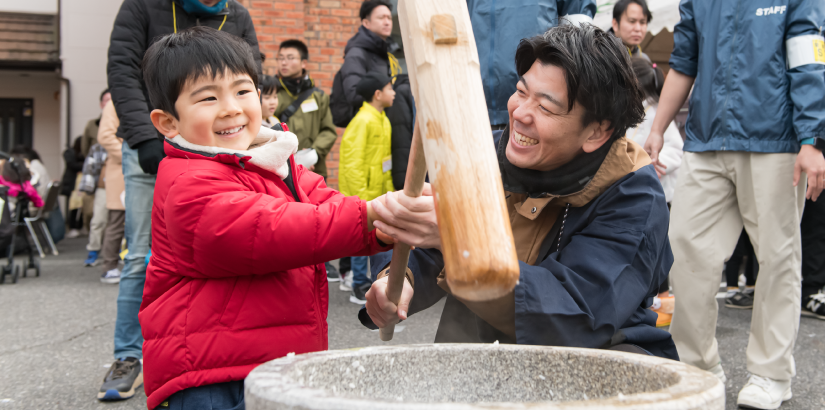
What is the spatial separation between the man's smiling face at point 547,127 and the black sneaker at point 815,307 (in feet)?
13.2

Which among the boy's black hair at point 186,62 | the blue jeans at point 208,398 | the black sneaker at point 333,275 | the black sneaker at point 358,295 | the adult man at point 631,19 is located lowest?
the black sneaker at point 333,275

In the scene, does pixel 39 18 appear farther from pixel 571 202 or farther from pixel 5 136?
pixel 571 202

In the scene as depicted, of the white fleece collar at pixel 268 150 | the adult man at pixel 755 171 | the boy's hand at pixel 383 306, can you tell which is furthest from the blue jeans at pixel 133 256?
the adult man at pixel 755 171

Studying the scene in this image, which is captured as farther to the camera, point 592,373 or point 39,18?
point 39,18

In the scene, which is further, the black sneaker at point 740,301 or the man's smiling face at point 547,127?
the black sneaker at point 740,301

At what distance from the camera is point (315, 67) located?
325 inches

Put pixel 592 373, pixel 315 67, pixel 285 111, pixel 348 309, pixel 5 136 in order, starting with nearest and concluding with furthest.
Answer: pixel 592 373 → pixel 348 309 → pixel 285 111 → pixel 315 67 → pixel 5 136

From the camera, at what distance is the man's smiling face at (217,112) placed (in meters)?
1.61

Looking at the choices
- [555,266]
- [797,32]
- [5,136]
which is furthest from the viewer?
[5,136]

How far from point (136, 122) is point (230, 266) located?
1579 mm

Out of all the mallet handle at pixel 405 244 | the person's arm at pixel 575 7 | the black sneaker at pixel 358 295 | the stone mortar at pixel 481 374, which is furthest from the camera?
the black sneaker at pixel 358 295

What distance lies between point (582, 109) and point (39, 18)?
15.2 metres

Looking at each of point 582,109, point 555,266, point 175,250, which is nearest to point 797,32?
point 582,109

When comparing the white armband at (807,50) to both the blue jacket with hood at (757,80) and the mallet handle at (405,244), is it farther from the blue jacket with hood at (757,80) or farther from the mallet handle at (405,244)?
the mallet handle at (405,244)
